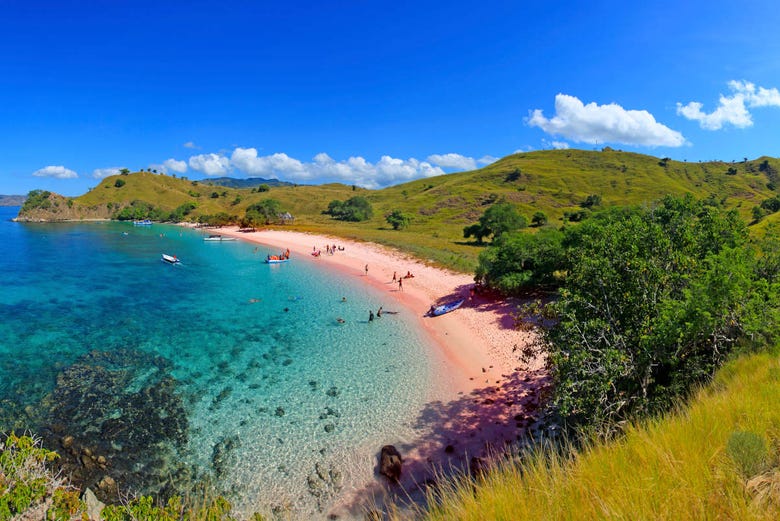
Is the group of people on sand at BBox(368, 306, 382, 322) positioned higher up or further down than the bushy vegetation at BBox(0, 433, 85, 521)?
further down

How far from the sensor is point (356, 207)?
151m

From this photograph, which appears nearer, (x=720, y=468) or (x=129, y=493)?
(x=720, y=468)

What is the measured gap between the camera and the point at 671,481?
4.92 meters

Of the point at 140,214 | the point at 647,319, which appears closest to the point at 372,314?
the point at 647,319

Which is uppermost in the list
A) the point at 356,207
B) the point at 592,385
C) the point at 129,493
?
the point at 356,207

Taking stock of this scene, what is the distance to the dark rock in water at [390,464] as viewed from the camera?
14945 millimetres

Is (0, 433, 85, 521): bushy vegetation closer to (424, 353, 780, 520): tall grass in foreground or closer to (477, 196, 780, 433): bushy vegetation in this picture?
(424, 353, 780, 520): tall grass in foreground

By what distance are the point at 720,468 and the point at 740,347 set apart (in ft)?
29.9

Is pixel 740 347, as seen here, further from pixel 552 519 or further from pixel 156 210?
pixel 156 210

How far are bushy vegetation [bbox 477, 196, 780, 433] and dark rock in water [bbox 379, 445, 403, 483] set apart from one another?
23.1 ft

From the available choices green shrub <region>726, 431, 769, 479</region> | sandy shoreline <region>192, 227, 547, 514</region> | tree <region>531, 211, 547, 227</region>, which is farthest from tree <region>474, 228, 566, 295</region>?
tree <region>531, 211, 547, 227</region>

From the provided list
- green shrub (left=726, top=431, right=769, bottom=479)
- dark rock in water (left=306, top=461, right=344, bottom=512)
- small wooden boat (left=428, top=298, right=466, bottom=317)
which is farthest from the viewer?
small wooden boat (left=428, top=298, right=466, bottom=317)

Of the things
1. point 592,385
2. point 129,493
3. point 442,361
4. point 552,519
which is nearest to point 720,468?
point 552,519

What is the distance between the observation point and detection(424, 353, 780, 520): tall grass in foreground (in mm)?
4352
